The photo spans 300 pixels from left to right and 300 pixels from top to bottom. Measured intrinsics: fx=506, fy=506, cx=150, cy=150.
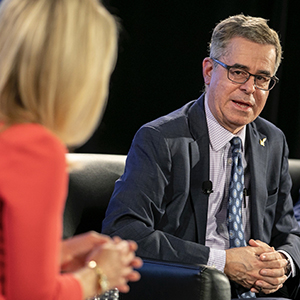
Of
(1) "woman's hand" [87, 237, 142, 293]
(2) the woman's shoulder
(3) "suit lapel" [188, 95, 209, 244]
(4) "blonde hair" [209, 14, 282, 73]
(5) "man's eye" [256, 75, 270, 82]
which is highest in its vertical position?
(4) "blonde hair" [209, 14, 282, 73]

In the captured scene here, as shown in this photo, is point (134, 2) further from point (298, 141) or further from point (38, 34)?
point (38, 34)

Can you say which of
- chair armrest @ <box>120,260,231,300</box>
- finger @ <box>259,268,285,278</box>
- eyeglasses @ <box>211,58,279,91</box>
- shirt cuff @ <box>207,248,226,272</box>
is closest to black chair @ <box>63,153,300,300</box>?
chair armrest @ <box>120,260,231,300</box>

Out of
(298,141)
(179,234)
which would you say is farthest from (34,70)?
(298,141)

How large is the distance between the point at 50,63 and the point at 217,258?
122 centimetres

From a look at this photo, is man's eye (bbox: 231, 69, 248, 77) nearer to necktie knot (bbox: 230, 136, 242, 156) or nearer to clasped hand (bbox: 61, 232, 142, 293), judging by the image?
necktie knot (bbox: 230, 136, 242, 156)

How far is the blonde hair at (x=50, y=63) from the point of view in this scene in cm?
91

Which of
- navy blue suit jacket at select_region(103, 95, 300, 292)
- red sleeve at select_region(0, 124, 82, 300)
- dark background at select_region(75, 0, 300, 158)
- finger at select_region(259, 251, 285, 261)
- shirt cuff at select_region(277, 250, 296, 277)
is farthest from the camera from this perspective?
dark background at select_region(75, 0, 300, 158)

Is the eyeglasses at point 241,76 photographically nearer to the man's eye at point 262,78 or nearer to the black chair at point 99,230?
the man's eye at point 262,78

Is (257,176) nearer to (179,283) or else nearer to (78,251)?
(179,283)

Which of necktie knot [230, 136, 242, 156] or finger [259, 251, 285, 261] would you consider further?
necktie knot [230, 136, 242, 156]

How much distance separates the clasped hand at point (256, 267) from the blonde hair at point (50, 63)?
1.17m

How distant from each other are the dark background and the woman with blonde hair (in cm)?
177

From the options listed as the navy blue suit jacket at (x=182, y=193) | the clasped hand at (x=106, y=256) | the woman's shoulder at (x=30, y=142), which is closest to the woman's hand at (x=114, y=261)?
the clasped hand at (x=106, y=256)

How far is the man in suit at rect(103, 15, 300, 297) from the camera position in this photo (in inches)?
75.9
